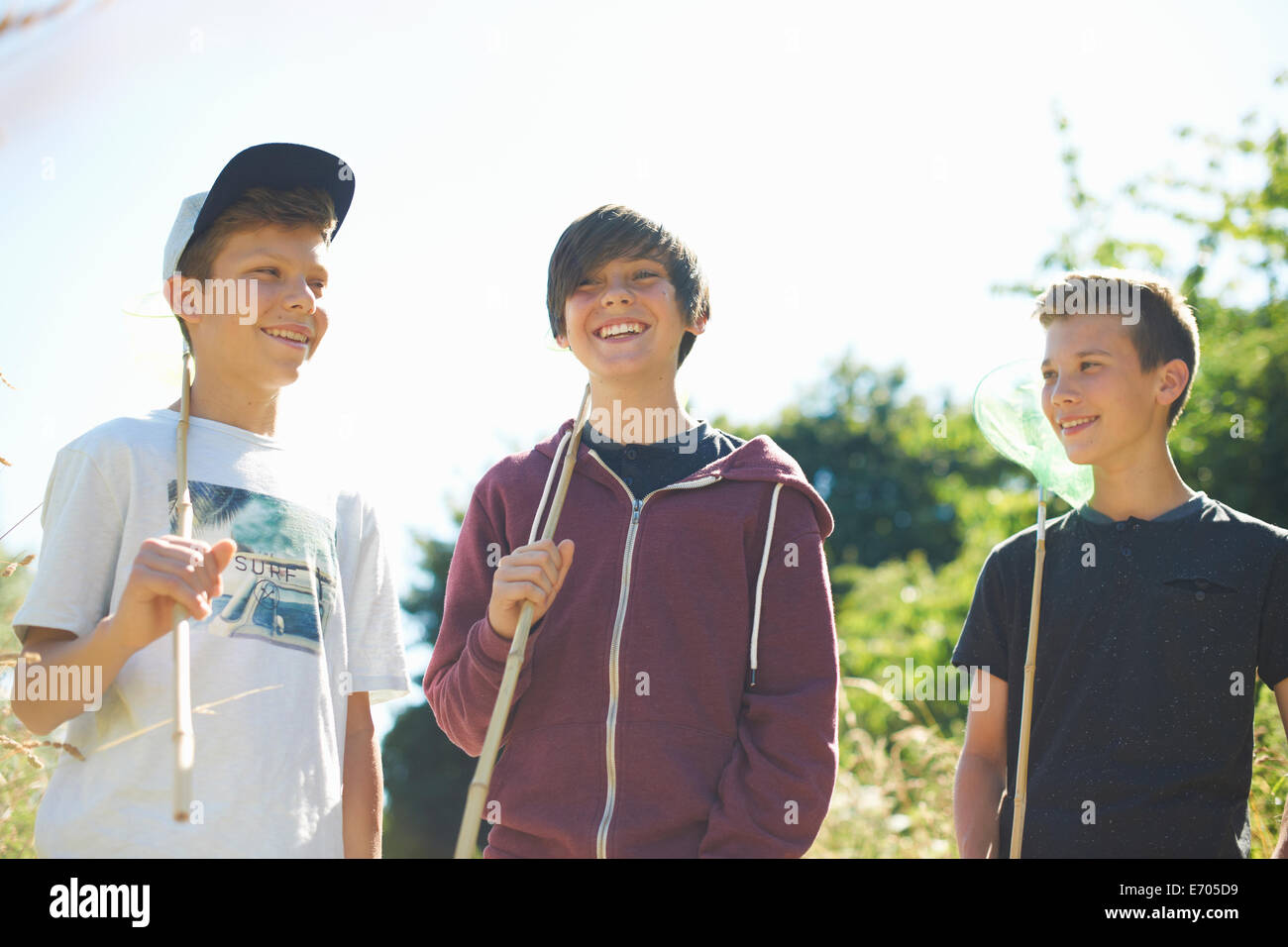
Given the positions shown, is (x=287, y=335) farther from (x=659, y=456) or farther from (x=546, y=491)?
(x=659, y=456)

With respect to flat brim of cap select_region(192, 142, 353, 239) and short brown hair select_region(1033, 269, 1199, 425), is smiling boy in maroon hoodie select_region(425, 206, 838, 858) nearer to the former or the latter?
flat brim of cap select_region(192, 142, 353, 239)

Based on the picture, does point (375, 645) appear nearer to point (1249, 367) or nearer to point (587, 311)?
point (587, 311)

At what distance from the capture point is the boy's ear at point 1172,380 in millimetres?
3549

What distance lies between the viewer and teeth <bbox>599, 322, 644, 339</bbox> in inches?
128

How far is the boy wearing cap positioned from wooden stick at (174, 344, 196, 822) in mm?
68

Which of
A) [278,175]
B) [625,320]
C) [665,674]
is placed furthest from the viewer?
[625,320]

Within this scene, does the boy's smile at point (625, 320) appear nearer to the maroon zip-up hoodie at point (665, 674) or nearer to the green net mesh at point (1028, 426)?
the maroon zip-up hoodie at point (665, 674)

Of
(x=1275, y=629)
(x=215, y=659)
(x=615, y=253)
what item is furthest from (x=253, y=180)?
(x=1275, y=629)

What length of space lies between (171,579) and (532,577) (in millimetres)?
740

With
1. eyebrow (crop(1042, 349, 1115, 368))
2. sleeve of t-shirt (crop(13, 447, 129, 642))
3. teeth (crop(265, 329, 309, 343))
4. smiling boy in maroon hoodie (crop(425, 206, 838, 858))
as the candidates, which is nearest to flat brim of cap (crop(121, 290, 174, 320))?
teeth (crop(265, 329, 309, 343))

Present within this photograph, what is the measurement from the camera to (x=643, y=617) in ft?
9.77

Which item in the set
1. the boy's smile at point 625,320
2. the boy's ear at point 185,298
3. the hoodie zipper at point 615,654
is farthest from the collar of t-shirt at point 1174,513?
the boy's ear at point 185,298

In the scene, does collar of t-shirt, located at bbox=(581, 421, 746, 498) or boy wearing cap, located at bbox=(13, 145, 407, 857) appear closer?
boy wearing cap, located at bbox=(13, 145, 407, 857)

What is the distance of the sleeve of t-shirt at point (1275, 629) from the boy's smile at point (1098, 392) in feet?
1.62
